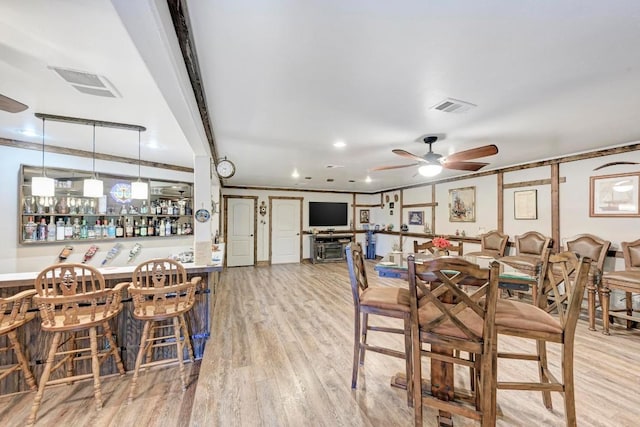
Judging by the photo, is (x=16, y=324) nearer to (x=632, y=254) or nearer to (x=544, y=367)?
(x=544, y=367)

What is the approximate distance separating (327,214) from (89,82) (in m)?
7.07

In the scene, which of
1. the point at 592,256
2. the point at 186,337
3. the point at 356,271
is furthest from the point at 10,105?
the point at 592,256

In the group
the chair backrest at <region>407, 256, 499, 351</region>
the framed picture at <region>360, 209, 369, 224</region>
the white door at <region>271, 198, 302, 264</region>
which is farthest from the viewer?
the framed picture at <region>360, 209, 369, 224</region>

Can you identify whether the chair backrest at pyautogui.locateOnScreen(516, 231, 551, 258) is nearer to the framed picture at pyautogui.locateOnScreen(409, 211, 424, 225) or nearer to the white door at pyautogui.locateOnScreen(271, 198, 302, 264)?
the framed picture at pyautogui.locateOnScreen(409, 211, 424, 225)

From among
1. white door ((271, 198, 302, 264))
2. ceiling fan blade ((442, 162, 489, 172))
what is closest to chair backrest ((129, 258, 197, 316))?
ceiling fan blade ((442, 162, 489, 172))

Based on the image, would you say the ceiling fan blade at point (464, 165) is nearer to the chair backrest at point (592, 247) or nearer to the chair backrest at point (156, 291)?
the chair backrest at point (592, 247)

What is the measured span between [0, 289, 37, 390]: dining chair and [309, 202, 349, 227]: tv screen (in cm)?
Result: 653

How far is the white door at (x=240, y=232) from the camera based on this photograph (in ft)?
24.5

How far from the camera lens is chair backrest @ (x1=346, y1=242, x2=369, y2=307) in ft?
6.80

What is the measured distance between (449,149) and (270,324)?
3.33 m

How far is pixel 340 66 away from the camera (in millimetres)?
1740

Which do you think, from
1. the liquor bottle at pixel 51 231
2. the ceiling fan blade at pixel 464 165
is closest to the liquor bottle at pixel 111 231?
the liquor bottle at pixel 51 231

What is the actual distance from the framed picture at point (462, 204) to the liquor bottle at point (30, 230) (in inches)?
281

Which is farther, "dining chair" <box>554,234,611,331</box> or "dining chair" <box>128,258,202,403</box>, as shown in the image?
"dining chair" <box>554,234,611,331</box>
